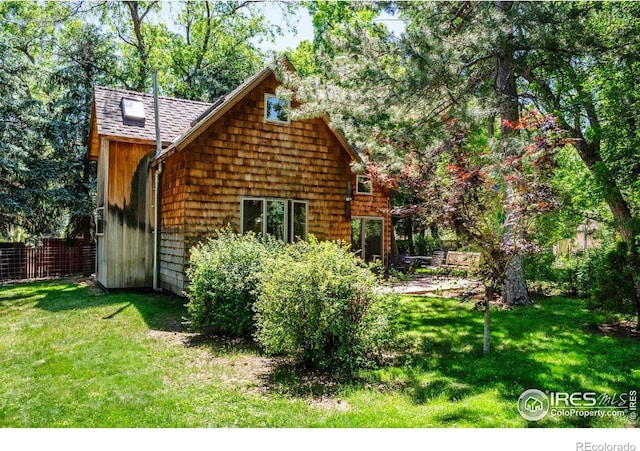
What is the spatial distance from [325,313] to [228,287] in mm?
2159

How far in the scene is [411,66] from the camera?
A: 7.95 meters

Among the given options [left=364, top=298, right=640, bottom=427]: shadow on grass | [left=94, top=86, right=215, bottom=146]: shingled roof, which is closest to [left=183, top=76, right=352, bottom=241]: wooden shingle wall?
[left=94, top=86, right=215, bottom=146]: shingled roof

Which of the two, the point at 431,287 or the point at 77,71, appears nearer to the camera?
the point at 431,287

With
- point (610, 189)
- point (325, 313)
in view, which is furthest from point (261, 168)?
point (610, 189)

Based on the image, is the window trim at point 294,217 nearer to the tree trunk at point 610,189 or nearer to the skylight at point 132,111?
the skylight at point 132,111

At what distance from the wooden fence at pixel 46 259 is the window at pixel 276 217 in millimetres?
9386

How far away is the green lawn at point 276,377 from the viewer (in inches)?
157

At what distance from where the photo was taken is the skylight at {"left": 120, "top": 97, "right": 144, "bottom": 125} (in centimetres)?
1207

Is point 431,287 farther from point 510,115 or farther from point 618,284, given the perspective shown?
point 618,284

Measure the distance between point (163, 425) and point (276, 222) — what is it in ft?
23.6

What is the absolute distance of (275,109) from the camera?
10789mm

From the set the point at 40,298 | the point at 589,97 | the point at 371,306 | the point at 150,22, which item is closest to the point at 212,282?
the point at 371,306

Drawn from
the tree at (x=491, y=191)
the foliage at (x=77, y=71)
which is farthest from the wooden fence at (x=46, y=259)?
the tree at (x=491, y=191)

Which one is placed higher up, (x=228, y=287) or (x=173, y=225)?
(x=173, y=225)
